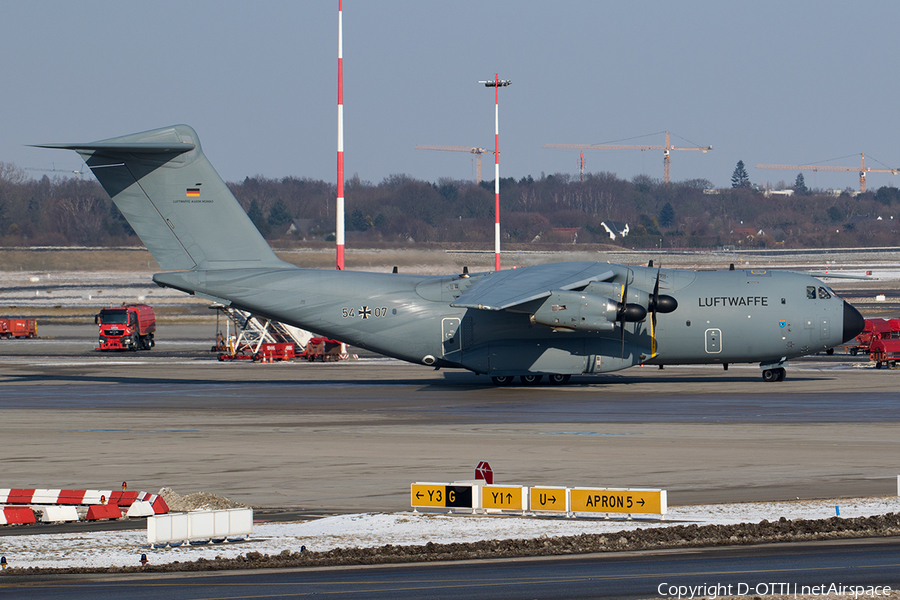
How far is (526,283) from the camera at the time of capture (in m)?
29.9

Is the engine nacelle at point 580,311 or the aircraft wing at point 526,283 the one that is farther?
the engine nacelle at point 580,311

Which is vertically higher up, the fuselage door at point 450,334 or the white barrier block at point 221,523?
the fuselage door at point 450,334

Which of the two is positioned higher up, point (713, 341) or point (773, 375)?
point (713, 341)

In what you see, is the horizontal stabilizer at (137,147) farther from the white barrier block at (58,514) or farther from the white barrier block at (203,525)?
the white barrier block at (203,525)

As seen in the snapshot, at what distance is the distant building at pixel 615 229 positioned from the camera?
64.0 meters

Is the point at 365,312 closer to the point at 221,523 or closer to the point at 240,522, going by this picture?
the point at 240,522

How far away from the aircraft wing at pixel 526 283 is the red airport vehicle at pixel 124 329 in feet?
79.5

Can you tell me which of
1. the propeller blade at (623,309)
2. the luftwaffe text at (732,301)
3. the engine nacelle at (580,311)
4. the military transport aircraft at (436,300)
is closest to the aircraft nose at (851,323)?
the military transport aircraft at (436,300)

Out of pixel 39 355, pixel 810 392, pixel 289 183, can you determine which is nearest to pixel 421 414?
pixel 810 392

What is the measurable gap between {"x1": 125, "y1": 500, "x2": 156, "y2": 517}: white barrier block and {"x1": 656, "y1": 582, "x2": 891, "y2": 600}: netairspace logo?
25.3 feet

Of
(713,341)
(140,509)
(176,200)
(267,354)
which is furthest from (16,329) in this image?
(140,509)

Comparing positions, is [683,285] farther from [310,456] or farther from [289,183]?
[289,183]

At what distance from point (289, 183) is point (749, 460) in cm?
6247

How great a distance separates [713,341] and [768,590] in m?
22.5
